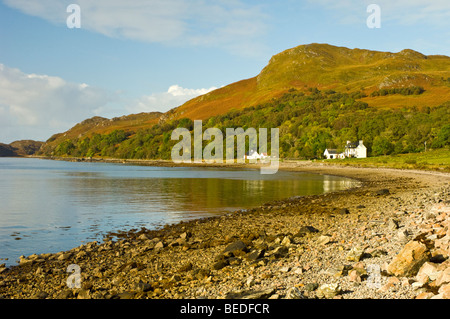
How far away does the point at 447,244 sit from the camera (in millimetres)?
11523

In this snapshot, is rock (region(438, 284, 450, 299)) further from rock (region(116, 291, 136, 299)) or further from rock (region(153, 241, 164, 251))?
rock (region(153, 241, 164, 251))

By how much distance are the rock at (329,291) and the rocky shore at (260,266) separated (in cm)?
3

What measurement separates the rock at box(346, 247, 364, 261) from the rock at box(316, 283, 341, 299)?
299 centimetres

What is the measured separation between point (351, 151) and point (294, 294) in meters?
148

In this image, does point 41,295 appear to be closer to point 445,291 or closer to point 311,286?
point 311,286

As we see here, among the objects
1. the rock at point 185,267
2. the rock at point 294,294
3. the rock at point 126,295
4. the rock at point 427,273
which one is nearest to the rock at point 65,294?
the rock at point 126,295

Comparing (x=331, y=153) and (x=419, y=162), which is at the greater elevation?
(x=331, y=153)

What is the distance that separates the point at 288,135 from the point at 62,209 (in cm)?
15881

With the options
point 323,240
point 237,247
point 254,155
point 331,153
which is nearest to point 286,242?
point 323,240

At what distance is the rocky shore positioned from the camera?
32.4ft

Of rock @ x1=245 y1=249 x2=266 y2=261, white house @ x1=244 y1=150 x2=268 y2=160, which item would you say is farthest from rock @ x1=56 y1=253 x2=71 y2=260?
white house @ x1=244 y1=150 x2=268 y2=160

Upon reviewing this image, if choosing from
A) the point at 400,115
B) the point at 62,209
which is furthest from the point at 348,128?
the point at 62,209

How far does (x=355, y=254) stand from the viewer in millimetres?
12484

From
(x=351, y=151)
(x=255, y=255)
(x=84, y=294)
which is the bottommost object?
(x=84, y=294)
